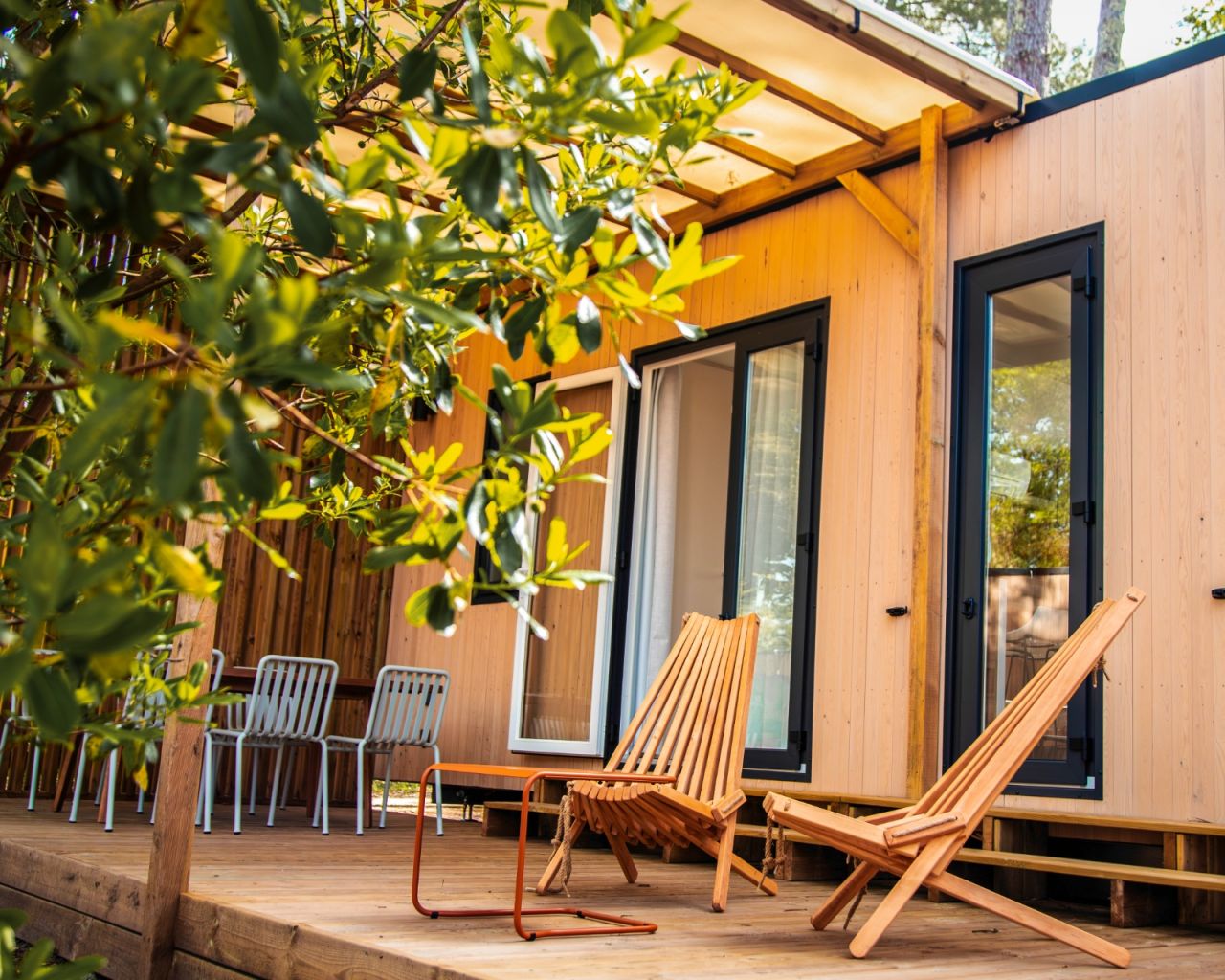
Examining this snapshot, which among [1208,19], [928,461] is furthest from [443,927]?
[1208,19]

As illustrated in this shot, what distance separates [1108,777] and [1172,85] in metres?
2.69

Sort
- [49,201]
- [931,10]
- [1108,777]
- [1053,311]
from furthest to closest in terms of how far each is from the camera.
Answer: [931,10] < [49,201] < [1053,311] < [1108,777]

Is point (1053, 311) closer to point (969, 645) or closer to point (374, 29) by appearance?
point (969, 645)

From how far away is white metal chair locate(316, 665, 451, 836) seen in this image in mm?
6289

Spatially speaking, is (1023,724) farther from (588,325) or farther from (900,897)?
(588,325)

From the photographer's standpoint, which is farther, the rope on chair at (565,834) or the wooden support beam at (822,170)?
the wooden support beam at (822,170)

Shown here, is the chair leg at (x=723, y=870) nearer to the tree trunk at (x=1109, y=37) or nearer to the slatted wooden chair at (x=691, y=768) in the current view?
the slatted wooden chair at (x=691, y=768)

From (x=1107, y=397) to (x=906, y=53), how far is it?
1.58 meters

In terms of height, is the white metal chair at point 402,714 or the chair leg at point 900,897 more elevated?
the white metal chair at point 402,714

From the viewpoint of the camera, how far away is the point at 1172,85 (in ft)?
16.3

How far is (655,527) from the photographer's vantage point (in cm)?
714

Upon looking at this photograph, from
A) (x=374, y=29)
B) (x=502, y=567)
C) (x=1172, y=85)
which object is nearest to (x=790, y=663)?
(x=1172, y=85)

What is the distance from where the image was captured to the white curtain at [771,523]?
6.15 metres

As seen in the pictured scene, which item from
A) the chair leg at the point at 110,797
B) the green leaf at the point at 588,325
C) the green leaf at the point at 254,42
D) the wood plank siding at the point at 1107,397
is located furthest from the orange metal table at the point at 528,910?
the green leaf at the point at 254,42
